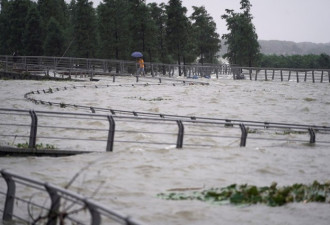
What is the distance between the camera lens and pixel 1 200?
863 centimetres

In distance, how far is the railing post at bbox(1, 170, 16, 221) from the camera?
664 cm

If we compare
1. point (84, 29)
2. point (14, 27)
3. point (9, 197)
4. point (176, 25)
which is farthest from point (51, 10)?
point (9, 197)

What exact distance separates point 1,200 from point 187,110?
18152mm

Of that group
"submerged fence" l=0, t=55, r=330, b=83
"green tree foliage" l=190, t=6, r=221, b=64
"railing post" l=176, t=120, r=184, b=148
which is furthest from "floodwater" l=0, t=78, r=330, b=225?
"green tree foliage" l=190, t=6, r=221, b=64

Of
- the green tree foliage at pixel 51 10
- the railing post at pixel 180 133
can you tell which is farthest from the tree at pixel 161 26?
the railing post at pixel 180 133

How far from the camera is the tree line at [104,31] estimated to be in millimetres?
72000

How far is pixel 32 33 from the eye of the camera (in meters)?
82.2

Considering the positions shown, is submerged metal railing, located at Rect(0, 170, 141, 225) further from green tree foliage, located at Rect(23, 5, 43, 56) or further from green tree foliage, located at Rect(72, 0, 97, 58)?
green tree foliage, located at Rect(23, 5, 43, 56)

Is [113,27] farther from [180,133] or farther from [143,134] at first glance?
[180,133]

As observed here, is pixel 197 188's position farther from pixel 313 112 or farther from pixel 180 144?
pixel 313 112

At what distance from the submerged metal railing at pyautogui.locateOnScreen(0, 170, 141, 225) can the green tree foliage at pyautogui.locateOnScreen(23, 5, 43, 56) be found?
75258 millimetres

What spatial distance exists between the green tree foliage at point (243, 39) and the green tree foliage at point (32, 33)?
32.6 metres

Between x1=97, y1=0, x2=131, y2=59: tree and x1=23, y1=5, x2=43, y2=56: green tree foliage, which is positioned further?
x1=23, y1=5, x2=43, y2=56: green tree foliage

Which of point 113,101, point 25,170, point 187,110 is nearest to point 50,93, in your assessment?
point 113,101
